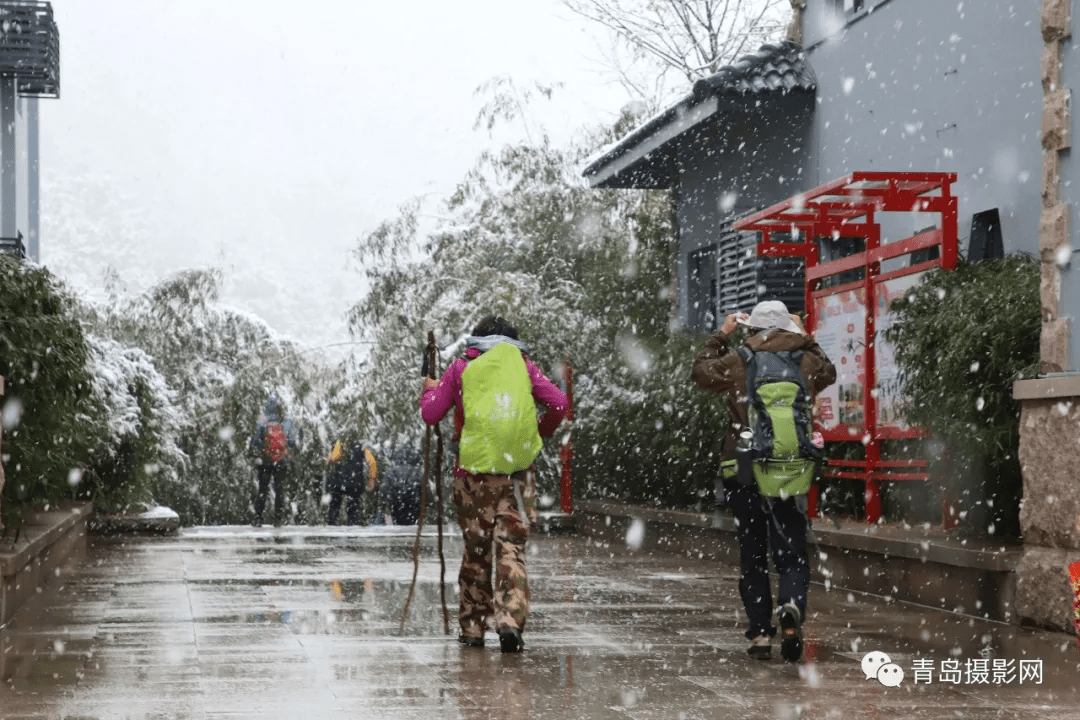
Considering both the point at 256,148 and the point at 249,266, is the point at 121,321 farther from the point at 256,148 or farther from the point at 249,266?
the point at 256,148

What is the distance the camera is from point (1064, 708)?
21.7 ft

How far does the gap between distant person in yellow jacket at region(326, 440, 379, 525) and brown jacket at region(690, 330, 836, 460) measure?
16.2 m

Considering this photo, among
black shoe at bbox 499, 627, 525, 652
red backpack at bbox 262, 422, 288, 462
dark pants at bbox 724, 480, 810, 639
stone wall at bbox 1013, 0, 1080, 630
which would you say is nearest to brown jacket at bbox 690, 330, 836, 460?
dark pants at bbox 724, 480, 810, 639

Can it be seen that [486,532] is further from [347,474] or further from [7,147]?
[7,147]

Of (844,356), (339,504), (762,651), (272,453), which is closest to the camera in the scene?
(762,651)

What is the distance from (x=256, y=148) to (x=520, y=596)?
596ft

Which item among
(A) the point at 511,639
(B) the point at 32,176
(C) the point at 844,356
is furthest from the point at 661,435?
(B) the point at 32,176

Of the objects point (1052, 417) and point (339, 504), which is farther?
point (339, 504)

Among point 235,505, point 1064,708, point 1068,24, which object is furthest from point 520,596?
point 235,505

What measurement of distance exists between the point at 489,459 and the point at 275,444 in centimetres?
1277

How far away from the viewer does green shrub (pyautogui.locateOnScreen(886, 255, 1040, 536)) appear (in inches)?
384

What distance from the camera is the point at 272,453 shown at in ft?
68.1

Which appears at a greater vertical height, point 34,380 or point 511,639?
point 34,380

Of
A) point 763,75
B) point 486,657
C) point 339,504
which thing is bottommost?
point 339,504
